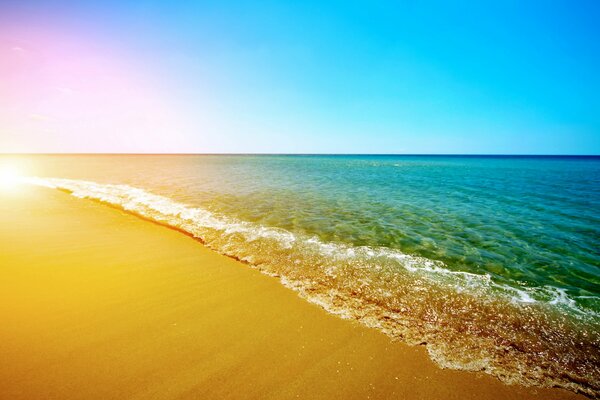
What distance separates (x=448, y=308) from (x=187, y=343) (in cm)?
497

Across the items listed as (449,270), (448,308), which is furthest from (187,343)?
(449,270)

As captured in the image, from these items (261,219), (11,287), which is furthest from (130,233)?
(261,219)

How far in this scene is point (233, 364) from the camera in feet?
11.9

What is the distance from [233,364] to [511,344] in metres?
4.54

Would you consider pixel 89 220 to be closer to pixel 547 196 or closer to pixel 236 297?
pixel 236 297

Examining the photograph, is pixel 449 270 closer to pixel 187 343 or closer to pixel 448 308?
pixel 448 308

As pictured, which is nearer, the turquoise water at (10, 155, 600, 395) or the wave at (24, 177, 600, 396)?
the wave at (24, 177, 600, 396)

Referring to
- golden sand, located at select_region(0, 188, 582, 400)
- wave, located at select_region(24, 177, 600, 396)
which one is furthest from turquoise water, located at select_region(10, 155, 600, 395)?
golden sand, located at select_region(0, 188, 582, 400)

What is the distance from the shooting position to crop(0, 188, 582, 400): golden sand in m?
3.30

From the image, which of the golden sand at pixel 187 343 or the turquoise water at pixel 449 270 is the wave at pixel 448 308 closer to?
the turquoise water at pixel 449 270

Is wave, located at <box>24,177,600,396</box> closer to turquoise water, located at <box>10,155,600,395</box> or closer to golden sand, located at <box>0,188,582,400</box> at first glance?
turquoise water, located at <box>10,155,600,395</box>

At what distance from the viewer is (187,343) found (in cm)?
400

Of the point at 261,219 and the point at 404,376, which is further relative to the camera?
the point at 261,219

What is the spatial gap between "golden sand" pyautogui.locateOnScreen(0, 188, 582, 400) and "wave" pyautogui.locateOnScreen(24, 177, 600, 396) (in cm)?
32
